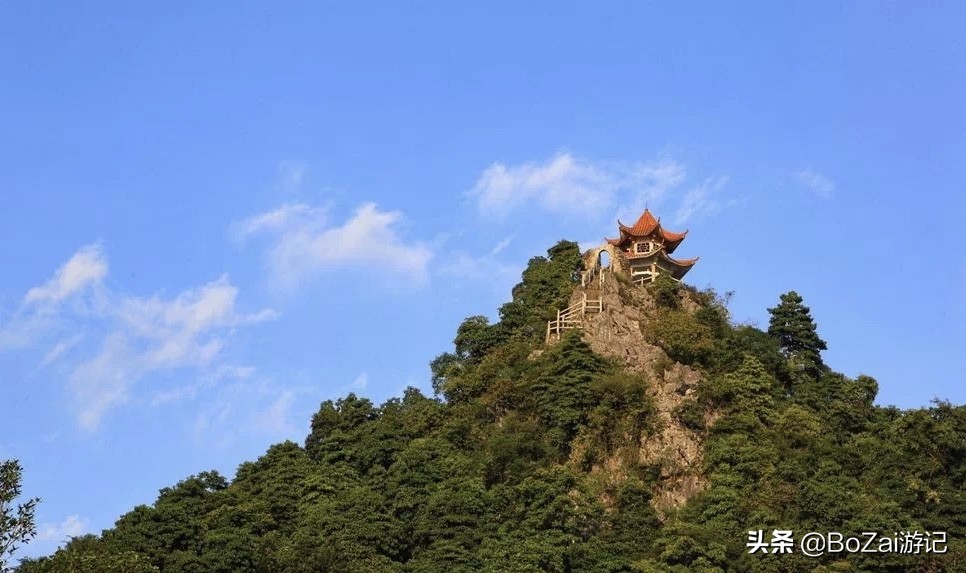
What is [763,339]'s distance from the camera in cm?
4259

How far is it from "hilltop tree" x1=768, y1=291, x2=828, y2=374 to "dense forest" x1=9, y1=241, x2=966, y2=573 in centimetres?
8

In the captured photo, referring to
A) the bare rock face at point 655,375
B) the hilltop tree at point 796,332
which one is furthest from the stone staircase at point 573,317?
the hilltop tree at point 796,332

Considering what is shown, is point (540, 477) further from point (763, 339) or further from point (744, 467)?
point (763, 339)

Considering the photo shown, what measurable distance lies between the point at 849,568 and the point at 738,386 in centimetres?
929

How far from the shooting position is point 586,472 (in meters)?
37.2

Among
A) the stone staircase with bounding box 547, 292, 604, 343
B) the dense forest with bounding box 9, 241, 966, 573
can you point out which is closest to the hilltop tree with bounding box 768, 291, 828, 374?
the dense forest with bounding box 9, 241, 966, 573

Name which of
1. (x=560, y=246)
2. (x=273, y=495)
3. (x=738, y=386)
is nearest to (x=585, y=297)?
(x=560, y=246)

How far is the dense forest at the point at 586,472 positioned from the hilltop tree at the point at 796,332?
0.26 feet

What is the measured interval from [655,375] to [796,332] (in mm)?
6848

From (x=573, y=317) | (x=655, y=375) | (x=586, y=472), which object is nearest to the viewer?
(x=586, y=472)

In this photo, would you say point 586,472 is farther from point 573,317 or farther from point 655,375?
point 573,317

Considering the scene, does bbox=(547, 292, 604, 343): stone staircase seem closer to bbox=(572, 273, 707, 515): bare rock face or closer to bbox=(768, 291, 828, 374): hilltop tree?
bbox=(572, 273, 707, 515): bare rock face

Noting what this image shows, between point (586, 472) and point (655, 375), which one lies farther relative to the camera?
point (655, 375)

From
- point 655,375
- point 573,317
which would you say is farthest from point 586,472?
point 573,317
